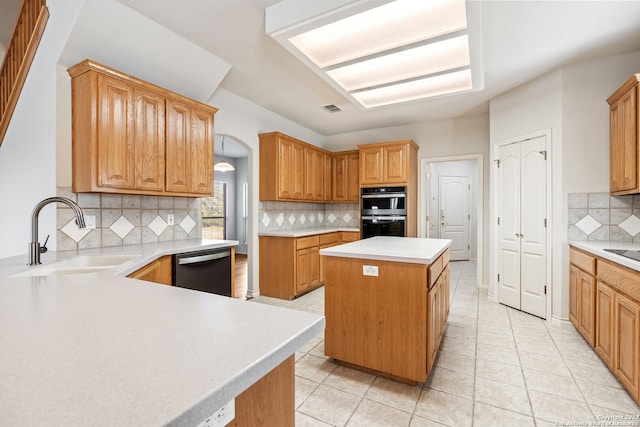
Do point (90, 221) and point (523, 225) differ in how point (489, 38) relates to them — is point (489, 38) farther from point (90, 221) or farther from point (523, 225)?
point (90, 221)

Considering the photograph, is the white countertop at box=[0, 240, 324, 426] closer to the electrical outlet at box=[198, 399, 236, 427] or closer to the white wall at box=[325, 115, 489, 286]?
the electrical outlet at box=[198, 399, 236, 427]

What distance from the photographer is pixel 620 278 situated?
6.63 ft

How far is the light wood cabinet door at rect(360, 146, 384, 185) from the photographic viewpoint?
4879 mm

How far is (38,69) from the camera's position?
7.16 ft

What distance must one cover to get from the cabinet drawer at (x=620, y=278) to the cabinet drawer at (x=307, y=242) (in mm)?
3026

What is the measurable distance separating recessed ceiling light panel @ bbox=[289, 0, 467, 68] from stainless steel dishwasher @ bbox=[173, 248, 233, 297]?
6.15 feet

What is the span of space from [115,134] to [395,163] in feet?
12.1

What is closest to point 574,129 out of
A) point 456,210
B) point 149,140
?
point 149,140

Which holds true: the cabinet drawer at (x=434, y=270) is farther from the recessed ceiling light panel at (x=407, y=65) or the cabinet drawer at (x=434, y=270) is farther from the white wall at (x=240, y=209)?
the white wall at (x=240, y=209)

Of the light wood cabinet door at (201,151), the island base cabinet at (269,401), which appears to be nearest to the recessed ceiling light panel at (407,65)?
the light wood cabinet door at (201,151)

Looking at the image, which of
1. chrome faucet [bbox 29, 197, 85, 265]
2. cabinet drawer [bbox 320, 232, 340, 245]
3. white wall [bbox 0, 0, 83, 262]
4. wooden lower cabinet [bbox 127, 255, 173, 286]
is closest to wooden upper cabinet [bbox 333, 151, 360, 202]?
cabinet drawer [bbox 320, 232, 340, 245]

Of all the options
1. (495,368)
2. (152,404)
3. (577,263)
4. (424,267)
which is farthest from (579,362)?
(152,404)

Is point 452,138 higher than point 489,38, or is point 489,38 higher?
point 489,38

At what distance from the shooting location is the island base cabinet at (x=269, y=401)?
2.31 ft
